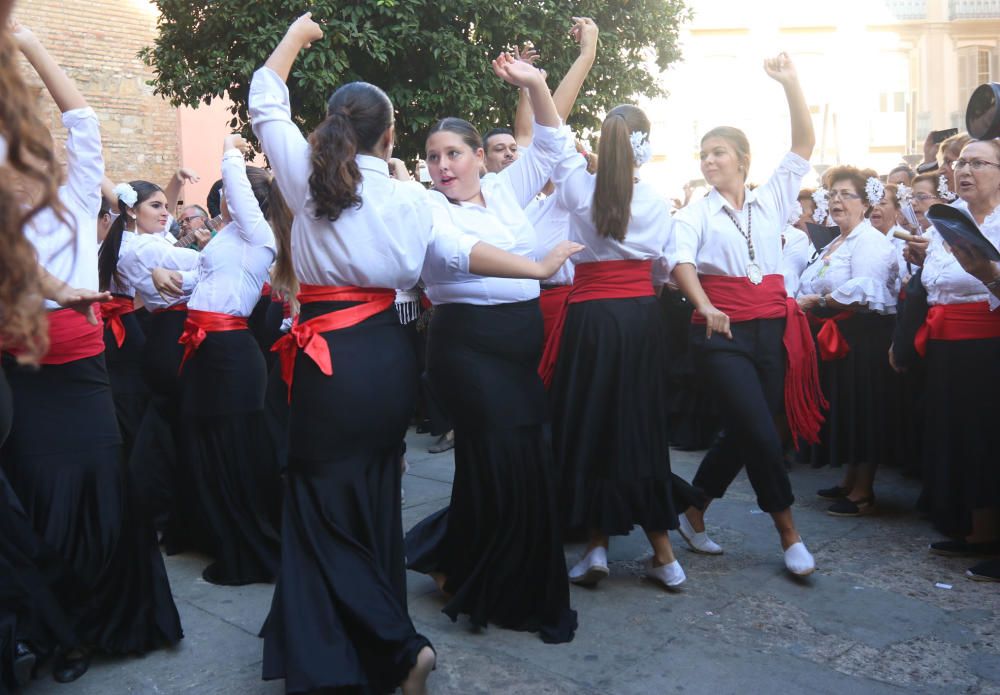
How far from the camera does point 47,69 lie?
322 cm

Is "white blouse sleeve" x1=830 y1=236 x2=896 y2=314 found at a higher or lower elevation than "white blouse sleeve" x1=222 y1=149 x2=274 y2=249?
lower

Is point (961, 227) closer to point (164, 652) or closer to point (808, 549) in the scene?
point (808, 549)

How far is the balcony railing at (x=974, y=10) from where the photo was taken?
1145 inches

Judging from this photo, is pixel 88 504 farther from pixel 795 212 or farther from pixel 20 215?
pixel 795 212

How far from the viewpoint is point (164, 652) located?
364 centimetres

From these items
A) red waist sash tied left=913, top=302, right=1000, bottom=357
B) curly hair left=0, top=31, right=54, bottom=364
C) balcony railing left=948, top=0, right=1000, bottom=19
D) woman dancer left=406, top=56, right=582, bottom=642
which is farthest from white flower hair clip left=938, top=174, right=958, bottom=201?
balcony railing left=948, top=0, right=1000, bottom=19

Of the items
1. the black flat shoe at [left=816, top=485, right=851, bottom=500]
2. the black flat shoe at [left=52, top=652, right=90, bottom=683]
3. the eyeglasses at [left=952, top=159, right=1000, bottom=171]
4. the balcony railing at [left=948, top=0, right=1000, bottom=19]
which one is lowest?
the black flat shoe at [left=816, top=485, right=851, bottom=500]

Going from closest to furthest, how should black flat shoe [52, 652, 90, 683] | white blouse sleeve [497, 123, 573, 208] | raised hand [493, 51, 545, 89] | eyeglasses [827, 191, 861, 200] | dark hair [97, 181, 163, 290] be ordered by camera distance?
1. black flat shoe [52, 652, 90, 683]
2. raised hand [493, 51, 545, 89]
3. white blouse sleeve [497, 123, 573, 208]
4. dark hair [97, 181, 163, 290]
5. eyeglasses [827, 191, 861, 200]

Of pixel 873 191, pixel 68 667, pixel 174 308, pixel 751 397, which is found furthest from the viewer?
pixel 873 191

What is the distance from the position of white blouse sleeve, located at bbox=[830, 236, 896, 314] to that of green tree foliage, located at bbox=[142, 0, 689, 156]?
19.8ft

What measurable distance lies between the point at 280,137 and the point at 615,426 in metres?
2.00

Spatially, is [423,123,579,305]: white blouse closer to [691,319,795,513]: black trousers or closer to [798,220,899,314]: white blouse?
[691,319,795,513]: black trousers

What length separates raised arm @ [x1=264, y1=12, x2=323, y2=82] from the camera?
3.20 meters

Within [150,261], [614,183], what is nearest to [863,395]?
[614,183]
